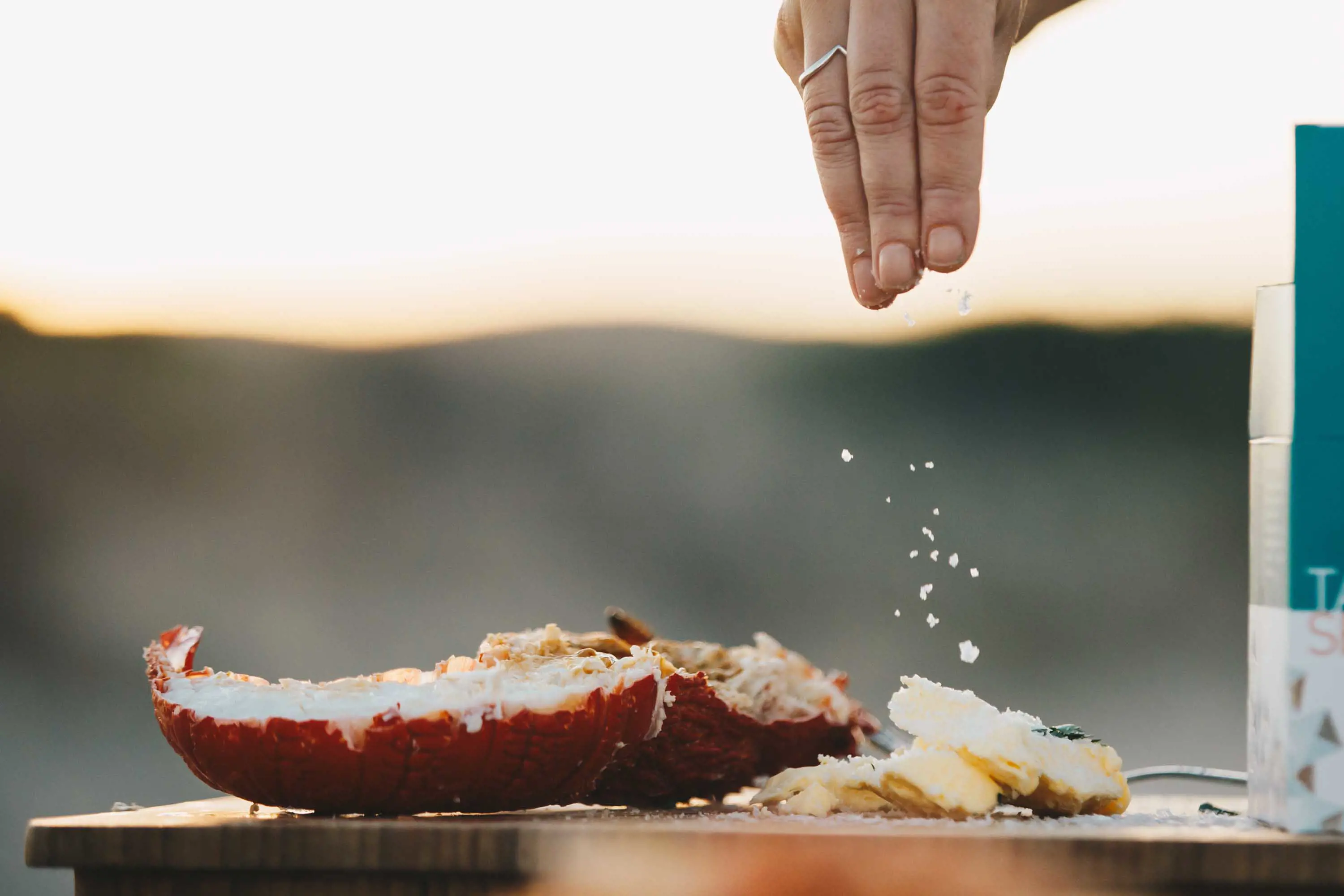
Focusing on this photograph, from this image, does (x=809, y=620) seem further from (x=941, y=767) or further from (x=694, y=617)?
(x=941, y=767)

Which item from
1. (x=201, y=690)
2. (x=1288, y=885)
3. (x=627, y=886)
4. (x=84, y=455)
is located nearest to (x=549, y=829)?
(x=627, y=886)

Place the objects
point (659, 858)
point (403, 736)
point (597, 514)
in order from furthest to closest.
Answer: point (597, 514) → point (403, 736) → point (659, 858)

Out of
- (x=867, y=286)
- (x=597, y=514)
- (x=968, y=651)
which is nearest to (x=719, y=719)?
(x=968, y=651)

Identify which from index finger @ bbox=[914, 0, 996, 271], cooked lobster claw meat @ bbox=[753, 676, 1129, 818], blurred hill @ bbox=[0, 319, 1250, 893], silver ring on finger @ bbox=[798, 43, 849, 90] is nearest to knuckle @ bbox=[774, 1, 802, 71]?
silver ring on finger @ bbox=[798, 43, 849, 90]

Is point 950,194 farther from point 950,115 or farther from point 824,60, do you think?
point 824,60

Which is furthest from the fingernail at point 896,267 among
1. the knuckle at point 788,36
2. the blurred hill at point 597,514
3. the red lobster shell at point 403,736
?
the blurred hill at point 597,514

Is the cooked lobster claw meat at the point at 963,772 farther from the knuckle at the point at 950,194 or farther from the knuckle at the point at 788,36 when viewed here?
the knuckle at the point at 788,36
